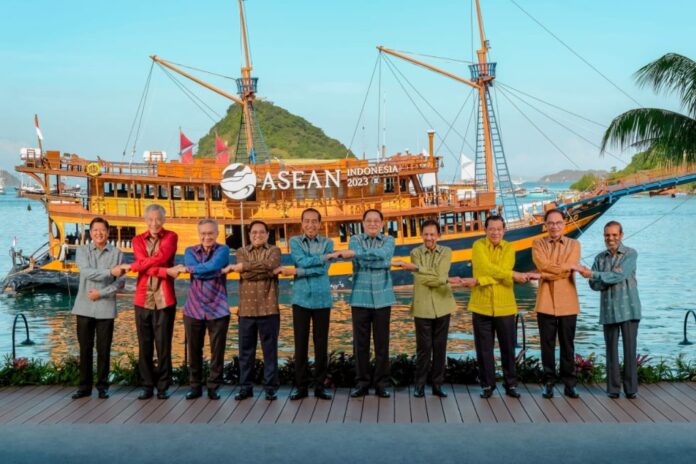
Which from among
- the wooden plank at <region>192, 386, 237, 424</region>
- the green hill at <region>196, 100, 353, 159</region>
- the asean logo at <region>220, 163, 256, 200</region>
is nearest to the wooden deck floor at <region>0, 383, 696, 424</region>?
the wooden plank at <region>192, 386, 237, 424</region>

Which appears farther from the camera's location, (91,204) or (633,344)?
(91,204)

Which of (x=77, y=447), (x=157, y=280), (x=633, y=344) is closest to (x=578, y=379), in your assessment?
(x=633, y=344)

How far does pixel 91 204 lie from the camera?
91.5ft

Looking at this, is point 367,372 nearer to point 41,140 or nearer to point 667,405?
point 667,405

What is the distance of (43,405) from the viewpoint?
275 inches

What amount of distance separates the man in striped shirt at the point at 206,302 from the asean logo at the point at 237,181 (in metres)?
15.2

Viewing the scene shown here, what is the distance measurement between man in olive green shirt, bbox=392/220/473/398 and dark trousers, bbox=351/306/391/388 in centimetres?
29

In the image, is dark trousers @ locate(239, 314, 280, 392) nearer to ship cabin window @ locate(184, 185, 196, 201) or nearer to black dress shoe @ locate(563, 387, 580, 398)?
black dress shoe @ locate(563, 387, 580, 398)

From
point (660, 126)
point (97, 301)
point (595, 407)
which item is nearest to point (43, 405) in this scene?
point (97, 301)

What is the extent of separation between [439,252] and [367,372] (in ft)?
4.21

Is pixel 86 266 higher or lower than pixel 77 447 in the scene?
higher

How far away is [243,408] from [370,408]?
43.6 inches

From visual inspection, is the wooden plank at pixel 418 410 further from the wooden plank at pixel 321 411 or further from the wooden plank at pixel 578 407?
the wooden plank at pixel 578 407

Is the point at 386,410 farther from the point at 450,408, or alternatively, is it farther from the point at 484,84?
the point at 484,84
